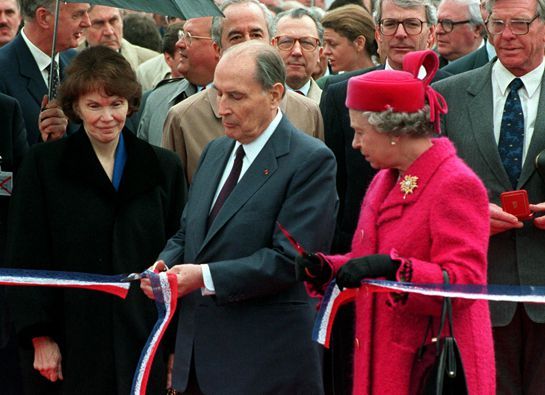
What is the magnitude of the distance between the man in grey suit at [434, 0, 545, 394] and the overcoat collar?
146 cm

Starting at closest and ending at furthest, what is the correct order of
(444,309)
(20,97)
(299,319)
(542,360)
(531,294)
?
(444,309) → (531,294) → (299,319) → (542,360) → (20,97)

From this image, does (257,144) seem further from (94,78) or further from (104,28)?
(104,28)

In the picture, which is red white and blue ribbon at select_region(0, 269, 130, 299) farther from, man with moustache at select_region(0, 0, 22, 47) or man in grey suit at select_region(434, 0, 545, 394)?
man with moustache at select_region(0, 0, 22, 47)

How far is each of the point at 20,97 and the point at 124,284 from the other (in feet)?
6.40

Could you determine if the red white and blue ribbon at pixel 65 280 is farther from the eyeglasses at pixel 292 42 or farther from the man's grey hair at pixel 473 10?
the man's grey hair at pixel 473 10

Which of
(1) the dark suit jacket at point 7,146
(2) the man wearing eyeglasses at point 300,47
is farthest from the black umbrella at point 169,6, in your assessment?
(2) the man wearing eyeglasses at point 300,47

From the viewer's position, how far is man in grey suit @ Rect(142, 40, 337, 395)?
5312 mm

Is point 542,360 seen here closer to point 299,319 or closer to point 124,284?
point 299,319

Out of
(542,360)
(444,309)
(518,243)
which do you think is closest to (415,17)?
(518,243)

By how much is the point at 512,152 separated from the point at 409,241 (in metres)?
1.32

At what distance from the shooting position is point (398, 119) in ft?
16.0

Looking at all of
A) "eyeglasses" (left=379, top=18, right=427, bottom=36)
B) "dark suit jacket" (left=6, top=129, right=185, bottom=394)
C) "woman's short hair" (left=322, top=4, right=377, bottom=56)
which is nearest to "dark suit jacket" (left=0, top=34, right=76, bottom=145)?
"dark suit jacket" (left=6, top=129, right=185, bottom=394)

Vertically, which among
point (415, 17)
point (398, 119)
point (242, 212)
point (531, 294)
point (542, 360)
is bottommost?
point (542, 360)

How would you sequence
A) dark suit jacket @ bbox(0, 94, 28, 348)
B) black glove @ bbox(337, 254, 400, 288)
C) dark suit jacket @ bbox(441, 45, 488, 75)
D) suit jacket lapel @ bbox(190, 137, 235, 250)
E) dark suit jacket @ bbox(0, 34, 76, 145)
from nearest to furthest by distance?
black glove @ bbox(337, 254, 400, 288) < suit jacket lapel @ bbox(190, 137, 235, 250) < dark suit jacket @ bbox(0, 94, 28, 348) < dark suit jacket @ bbox(0, 34, 76, 145) < dark suit jacket @ bbox(441, 45, 488, 75)
